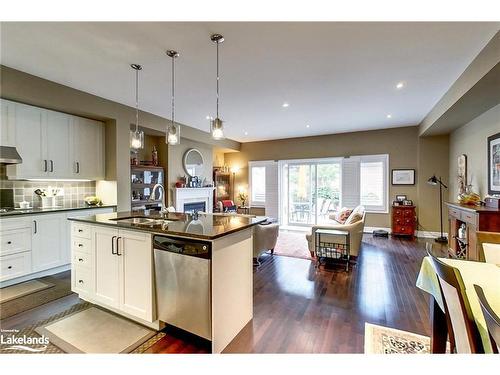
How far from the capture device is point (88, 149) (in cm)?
405

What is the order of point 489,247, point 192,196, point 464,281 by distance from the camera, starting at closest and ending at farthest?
point 464,281, point 489,247, point 192,196

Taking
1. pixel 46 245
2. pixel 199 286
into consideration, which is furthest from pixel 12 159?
pixel 199 286

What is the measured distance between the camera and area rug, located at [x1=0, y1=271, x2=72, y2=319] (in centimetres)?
247

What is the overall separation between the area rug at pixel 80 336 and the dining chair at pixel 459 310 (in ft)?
6.92

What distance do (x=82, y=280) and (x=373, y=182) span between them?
6616 millimetres

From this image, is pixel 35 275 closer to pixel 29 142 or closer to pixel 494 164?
pixel 29 142

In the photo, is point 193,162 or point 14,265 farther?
point 193,162

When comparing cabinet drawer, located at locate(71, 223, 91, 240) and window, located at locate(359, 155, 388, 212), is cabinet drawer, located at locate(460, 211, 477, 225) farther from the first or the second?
cabinet drawer, located at locate(71, 223, 91, 240)

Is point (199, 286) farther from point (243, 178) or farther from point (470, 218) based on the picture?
point (243, 178)

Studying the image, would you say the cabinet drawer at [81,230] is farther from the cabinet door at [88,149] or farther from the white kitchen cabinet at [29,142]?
the cabinet door at [88,149]

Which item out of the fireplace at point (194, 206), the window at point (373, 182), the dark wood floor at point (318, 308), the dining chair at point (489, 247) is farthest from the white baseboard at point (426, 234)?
the fireplace at point (194, 206)

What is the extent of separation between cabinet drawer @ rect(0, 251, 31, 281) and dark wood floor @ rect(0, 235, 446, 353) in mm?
949

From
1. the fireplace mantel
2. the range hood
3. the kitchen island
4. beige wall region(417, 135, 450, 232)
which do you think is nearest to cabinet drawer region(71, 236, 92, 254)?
the kitchen island

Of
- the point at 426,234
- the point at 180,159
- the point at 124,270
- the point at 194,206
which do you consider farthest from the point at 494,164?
the point at 180,159
